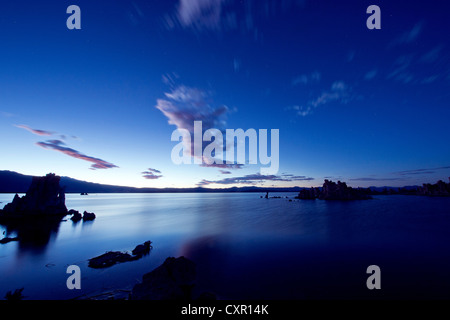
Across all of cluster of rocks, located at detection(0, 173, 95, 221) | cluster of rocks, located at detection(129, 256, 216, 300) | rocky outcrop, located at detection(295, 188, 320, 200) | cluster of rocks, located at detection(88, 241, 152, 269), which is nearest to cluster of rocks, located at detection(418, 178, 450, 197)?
rocky outcrop, located at detection(295, 188, 320, 200)

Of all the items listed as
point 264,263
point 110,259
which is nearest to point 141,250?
point 110,259

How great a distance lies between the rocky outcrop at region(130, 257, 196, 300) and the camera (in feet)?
32.2

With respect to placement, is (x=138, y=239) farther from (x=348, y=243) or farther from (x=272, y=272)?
(x=348, y=243)

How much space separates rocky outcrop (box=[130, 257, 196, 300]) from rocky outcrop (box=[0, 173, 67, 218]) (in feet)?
212

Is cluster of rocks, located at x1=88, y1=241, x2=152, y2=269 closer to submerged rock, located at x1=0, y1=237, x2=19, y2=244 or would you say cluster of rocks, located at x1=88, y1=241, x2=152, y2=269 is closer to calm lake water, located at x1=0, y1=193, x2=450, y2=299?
calm lake water, located at x1=0, y1=193, x2=450, y2=299

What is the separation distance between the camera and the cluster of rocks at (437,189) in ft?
506

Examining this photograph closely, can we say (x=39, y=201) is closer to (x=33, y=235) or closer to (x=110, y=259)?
(x=33, y=235)

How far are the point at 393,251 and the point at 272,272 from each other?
62.9ft

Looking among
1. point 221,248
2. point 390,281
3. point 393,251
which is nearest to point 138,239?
point 221,248

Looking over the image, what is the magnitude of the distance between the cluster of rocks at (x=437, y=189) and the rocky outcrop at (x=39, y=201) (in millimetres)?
269598

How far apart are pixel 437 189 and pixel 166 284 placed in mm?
256127

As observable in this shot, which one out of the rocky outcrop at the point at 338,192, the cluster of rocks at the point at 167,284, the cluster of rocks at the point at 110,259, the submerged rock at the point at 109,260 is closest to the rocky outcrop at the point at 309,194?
the rocky outcrop at the point at 338,192

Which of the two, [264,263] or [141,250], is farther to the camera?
[141,250]

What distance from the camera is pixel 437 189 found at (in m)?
162
